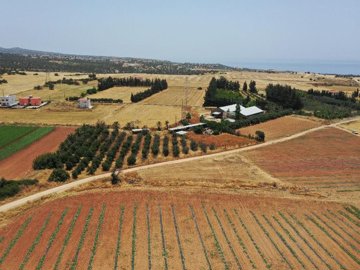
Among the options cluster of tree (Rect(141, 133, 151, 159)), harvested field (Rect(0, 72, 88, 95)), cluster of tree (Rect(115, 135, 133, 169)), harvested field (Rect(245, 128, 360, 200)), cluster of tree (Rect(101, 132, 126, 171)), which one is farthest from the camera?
harvested field (Rect(0, 72, 88, 95))

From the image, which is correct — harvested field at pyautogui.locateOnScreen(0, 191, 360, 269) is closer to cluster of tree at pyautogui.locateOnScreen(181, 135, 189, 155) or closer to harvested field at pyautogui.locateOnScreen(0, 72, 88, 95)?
cluster of tree at pyautogui.locateOnScreen(181, 135, 189, 155)

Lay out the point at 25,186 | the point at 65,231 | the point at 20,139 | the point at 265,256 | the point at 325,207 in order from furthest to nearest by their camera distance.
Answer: the point at 20,139 → the point at 25,186 → the point at 325,207 → the point at 65,231 → the point at 265,256

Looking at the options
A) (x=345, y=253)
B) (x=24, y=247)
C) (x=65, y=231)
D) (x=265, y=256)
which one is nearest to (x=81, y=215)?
(x=65, y=231)

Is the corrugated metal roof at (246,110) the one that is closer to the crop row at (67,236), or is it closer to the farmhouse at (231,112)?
the farmhouse at (231,112)

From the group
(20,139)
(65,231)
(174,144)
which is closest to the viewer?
(65,231)

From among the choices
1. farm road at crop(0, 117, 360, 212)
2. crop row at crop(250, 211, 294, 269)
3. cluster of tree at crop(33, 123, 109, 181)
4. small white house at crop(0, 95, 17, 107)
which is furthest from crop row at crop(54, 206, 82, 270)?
small white house at crop(0, 95, 17, 107)

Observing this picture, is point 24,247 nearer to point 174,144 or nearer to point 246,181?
point 246,181

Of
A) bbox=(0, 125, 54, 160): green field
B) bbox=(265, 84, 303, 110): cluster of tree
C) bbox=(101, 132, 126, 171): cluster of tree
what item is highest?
bbox=(265, 84, 303, 110): cluster of tree

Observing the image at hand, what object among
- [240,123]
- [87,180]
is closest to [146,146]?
[87,180]
